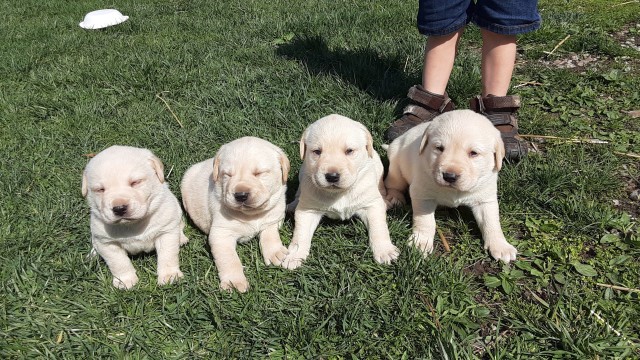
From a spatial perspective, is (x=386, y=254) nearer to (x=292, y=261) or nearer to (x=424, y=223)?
(x=424, y=223)

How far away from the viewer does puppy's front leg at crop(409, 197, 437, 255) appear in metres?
3.03

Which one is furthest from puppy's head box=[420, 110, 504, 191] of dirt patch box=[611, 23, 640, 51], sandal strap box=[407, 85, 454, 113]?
dirt patch box=[611, 23, 640, 51]

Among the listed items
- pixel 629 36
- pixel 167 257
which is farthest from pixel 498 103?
pixel 629 36

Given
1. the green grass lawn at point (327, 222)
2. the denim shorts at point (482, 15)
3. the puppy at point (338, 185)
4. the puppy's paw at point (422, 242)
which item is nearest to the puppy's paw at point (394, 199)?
the green grass lawn at point (327, 222)

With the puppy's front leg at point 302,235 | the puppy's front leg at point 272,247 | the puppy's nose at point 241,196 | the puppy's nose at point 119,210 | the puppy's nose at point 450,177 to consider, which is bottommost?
the puppy's front leg at point 272,247

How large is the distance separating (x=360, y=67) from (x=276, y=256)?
2.71 meters

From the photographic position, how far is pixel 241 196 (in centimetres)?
278

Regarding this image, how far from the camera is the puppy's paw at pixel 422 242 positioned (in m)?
2.92

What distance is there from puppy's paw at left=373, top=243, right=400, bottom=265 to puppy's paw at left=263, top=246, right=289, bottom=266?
0.58 meters

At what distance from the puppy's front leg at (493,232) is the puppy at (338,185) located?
0.60m

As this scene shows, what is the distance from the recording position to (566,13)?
6270mm

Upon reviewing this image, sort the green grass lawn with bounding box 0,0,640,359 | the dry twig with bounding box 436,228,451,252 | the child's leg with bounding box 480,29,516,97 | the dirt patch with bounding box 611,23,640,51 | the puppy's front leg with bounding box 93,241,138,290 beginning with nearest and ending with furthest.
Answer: the green grass lawn with bounding box 0,0,640,359 → the puppy's front leg with bounding box 93,241,138,290 → the dry twig with bounding box 436,228,451,252 → the child's leg with bounding box 480,29,516,97 → the dirt patch with bounding box 611,23,640,51

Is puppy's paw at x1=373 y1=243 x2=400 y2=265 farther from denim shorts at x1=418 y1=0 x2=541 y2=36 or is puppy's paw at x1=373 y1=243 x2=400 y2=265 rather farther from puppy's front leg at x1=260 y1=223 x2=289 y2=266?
denim shorts at x1=418 y1=0 x2=541 y2=36

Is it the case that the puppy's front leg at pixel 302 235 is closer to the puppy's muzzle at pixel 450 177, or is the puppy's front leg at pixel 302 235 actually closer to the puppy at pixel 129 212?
the puppy at pixel 129 212
